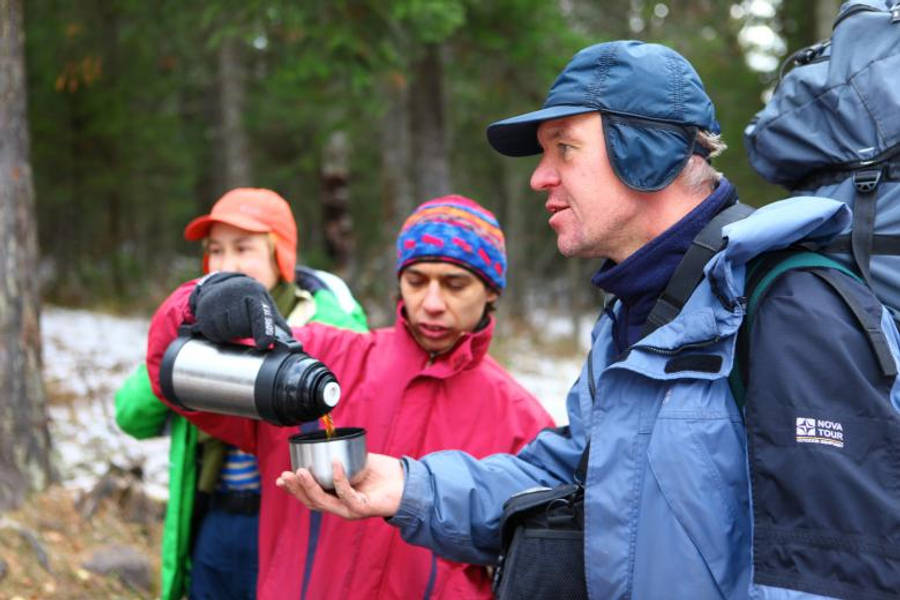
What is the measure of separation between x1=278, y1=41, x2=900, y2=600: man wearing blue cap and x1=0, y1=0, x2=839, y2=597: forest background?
→ 4.01m

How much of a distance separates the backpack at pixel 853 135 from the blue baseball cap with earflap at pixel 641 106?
211 millimetres

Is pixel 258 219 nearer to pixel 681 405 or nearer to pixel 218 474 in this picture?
pixel 218 474

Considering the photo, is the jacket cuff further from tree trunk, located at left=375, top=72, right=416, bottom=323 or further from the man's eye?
tree trunk, located at left=375, top=72, right=416, bottom=323

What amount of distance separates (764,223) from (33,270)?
4.81 meters

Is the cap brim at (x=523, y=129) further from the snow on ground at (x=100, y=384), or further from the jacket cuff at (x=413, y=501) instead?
the snow on ground at (x=100, y=384)

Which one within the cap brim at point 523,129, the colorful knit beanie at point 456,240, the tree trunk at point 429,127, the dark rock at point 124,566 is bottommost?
the dark rock at point 124,566

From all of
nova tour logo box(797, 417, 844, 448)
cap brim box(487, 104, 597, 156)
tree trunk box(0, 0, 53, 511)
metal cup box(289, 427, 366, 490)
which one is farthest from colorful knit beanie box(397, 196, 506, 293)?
tree trunk box(0, 0, 53, 511)

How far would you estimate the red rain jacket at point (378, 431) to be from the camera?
2.78m

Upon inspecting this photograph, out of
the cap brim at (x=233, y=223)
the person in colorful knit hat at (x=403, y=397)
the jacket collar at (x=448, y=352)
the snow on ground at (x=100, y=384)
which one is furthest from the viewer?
the snow on ground at (x=100, y=384)

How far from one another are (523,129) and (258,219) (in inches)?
68.1

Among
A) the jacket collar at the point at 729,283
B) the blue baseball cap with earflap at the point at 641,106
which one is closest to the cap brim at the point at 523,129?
the blue baseball cap with earflap at the point at 641,106

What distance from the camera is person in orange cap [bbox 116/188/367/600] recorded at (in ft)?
11.5

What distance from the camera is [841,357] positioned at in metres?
1.61

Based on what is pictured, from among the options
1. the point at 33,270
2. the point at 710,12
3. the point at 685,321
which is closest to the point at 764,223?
the point at 685,321
